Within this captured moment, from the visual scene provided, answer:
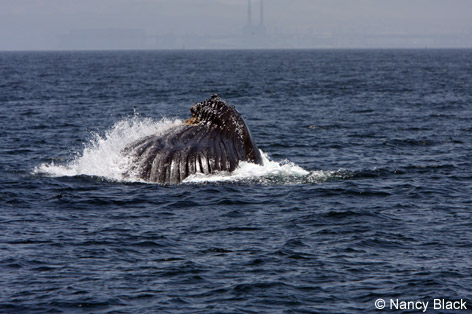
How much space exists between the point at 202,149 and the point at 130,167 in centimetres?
261

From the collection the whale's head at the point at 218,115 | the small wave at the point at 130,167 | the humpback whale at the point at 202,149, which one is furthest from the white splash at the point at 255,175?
the whale's head at the point at 218,115

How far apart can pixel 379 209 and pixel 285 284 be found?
6829 mm

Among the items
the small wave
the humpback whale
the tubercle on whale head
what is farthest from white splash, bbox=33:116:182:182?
the tubercle on whale head

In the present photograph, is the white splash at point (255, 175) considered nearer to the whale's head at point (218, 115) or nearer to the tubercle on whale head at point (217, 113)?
the whale's head at point (218, 115)

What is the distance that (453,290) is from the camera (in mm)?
14172

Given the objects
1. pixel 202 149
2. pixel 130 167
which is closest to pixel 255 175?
pixel 202 149

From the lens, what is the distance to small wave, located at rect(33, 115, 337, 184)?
22.3m

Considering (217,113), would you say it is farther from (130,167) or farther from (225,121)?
(130,167)

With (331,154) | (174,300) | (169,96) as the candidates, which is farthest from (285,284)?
(169,96)

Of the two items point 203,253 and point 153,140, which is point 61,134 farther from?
point 203,253

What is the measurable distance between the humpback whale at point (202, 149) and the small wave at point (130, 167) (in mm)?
295

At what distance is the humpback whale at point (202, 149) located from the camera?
2186 centimetres

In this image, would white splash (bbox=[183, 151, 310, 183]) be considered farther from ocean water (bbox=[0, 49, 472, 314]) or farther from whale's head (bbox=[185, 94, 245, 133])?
whale's head (bbox=[185, 94, 245, 133])

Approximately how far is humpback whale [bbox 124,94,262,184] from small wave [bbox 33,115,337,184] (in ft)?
0.97
